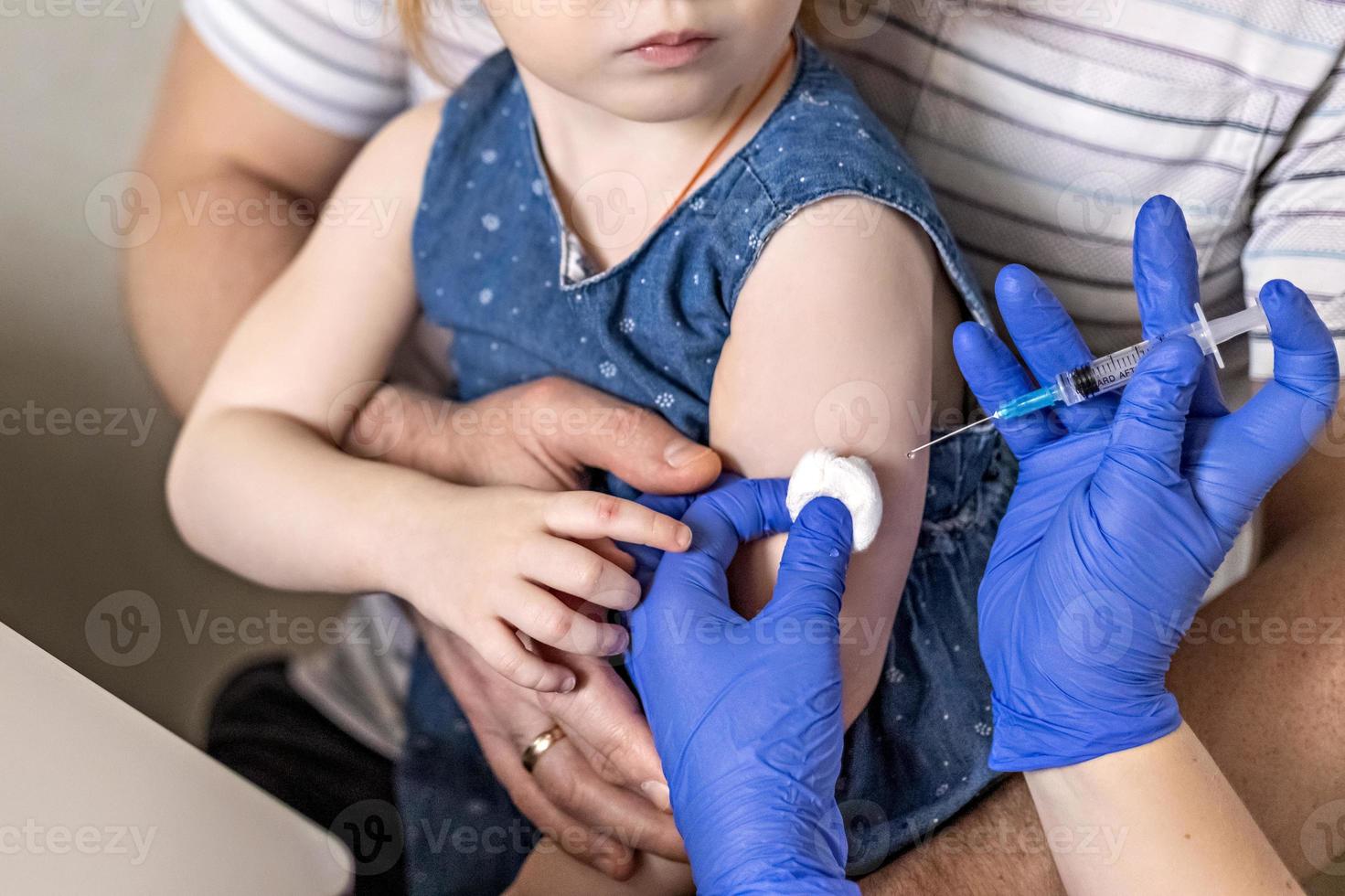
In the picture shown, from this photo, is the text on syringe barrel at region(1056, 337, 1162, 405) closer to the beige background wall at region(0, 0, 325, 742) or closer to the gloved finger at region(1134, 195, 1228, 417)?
the gloved finger at region(1134, 195, 1228, 417)

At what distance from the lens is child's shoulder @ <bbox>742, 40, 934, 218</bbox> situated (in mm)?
851

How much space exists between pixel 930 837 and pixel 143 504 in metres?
1.19

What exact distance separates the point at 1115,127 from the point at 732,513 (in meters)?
0.51

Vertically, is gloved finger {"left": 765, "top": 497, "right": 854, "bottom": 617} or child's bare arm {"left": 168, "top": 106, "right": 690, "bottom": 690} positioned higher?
gloved finger {"left": 765, "top": 497, "right": 854, "bottom": 617}

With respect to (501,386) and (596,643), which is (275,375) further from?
(596,643)

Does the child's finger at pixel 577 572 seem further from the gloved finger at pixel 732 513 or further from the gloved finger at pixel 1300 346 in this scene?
the gloved finger at pixel 1300 346

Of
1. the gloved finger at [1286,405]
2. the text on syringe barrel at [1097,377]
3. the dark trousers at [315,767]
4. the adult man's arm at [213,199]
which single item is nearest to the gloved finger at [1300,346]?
the gloved finger at [1286,405]

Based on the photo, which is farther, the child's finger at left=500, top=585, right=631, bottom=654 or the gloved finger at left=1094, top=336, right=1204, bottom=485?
the child's finger at left=500, top=585, right=631, bottom=654

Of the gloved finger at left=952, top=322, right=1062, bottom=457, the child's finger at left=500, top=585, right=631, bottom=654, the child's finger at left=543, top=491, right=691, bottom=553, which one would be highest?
the gloved finger at left=952, top=322, right=1062, bottom=457

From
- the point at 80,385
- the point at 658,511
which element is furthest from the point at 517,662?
the point at 80,385

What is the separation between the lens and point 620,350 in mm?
963

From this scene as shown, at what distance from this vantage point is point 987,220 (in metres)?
1.08

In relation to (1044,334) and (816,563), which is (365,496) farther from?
(1044,334)

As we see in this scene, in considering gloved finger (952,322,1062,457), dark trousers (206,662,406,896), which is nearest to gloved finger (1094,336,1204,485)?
gloved finger (952,322,1062,457)
